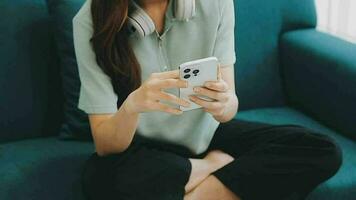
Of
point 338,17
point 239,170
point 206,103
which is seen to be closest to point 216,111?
point 206,103

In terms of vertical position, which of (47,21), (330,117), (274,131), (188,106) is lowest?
(330,117)

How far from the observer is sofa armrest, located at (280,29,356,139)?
60.1 inches

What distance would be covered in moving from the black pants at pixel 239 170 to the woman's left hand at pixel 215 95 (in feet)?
0.50

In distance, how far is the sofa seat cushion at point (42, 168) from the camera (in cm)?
128

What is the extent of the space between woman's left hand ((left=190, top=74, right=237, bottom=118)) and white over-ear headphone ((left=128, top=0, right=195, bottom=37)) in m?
0.20

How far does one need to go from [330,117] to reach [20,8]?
39.2 inches

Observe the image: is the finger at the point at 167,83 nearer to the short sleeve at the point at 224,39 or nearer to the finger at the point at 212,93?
the finger at the point at 212,93

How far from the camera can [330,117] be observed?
5.29 feet

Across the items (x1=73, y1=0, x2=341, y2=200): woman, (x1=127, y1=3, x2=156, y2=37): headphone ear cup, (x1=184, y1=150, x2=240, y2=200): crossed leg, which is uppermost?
(x1=127, y1=3, x2=156, y2=37): headphone ear cup

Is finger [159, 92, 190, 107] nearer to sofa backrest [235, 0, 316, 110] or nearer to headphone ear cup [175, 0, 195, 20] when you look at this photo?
headphone ear cup [175, 0, 195, 20]

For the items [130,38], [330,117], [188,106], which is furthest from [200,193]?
[330,117]

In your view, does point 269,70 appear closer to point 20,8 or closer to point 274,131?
point 274,131

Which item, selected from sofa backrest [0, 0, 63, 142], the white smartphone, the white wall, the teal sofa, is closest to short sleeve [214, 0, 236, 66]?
the white smartphone

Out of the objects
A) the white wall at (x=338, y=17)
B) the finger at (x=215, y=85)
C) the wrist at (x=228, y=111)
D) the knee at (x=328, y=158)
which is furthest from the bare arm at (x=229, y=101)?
the white wall at (x=338, y=17)
